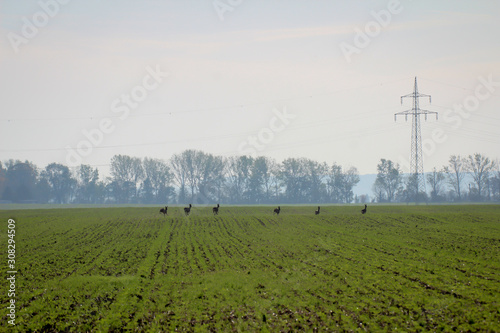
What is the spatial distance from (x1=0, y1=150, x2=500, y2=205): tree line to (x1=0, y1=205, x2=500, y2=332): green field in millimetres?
121480

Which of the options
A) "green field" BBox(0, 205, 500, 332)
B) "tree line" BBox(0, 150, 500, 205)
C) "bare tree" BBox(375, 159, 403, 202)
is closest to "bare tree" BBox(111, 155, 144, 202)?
"tree line" BBox(0, 150, 500, 205)

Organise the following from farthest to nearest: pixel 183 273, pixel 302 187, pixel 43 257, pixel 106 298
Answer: pixel 302 187 < pixel 43 257 < pixel 183 273 < pixel 106 298

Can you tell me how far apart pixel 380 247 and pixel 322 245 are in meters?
4.85

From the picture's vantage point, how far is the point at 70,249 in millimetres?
38094

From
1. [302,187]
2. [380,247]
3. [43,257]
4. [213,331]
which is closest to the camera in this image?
[213,331]

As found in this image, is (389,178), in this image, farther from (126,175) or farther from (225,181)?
(126,175)

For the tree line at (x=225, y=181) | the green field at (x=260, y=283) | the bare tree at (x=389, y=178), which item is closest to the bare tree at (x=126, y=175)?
the tree line at (x=225, y=181)

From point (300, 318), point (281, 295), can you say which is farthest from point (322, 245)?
point (300, 318)

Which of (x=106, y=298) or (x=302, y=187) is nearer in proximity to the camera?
(x=106, y=298)

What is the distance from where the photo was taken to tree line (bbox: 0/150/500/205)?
166m

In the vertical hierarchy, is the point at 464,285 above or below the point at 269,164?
below

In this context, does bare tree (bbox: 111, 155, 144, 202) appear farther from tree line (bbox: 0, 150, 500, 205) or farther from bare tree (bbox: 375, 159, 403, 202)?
bare tree (bbox: 375, 159, 403, 202)

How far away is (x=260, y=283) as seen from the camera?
24734 millimetres

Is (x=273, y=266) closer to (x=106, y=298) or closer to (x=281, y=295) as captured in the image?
(x=281, y=295)
